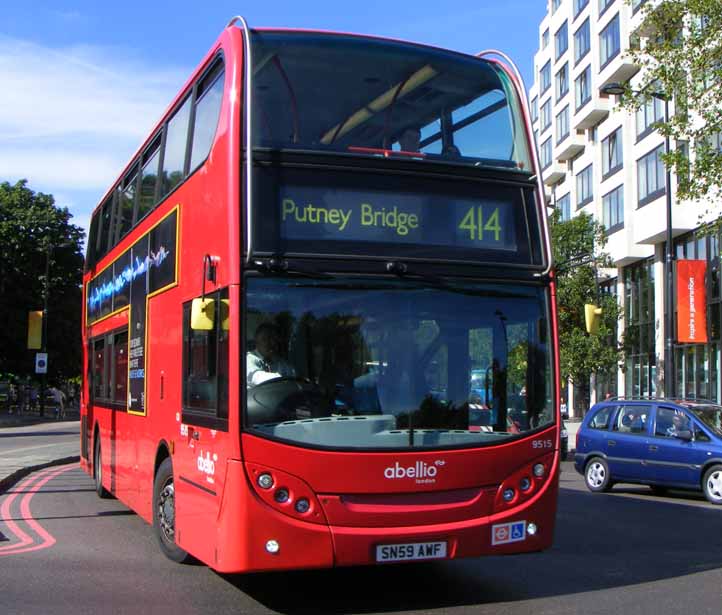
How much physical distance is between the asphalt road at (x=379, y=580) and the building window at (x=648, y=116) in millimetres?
29097

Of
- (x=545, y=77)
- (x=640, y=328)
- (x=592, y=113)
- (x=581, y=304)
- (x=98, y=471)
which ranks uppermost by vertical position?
(x=545, y=77)

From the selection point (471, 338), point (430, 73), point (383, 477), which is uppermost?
point (430, 73)

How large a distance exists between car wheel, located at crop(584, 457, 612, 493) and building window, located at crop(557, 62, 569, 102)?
42.1 metres

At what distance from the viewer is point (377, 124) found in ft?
25.1

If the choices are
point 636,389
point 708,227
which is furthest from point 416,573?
point 636,389

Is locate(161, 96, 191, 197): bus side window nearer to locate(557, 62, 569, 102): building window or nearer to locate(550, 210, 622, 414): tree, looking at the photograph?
locate(550, 210, 622, 414): tree

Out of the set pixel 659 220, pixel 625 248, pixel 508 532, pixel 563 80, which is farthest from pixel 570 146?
pixel 508 532

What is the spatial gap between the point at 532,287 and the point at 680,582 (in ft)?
9.98

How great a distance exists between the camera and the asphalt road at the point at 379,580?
7.50 meters

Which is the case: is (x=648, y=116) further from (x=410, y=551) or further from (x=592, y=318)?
(x=410, y=551)

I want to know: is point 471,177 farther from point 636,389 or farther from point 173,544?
point 636,389

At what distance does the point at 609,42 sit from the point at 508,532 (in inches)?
1663

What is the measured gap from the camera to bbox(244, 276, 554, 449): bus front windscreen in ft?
22.9

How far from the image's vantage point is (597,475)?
17.5 meters
